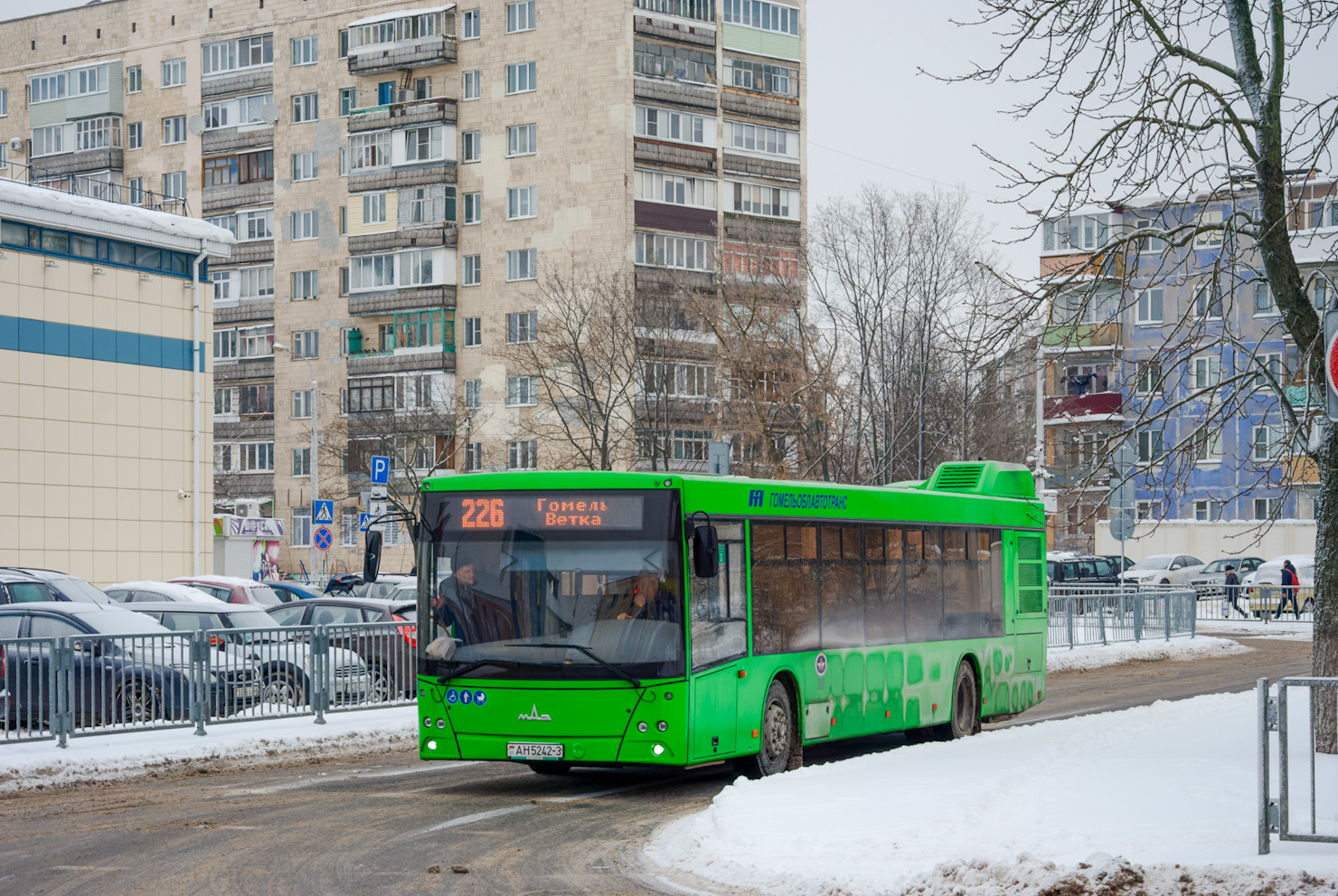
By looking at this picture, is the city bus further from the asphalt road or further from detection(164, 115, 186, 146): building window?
detection(164, 115, 186, 146): building window

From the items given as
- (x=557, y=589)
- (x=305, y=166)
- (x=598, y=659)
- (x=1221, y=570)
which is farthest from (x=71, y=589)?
(x=305, y=166)

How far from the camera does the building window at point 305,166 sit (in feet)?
265

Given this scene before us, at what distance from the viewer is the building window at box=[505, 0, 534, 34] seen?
246 feet

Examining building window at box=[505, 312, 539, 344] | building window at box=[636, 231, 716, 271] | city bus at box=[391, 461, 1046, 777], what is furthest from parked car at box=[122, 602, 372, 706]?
building window at box=[505, 312, 539, 344]

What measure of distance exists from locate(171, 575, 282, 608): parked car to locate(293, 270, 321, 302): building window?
49.7 metres

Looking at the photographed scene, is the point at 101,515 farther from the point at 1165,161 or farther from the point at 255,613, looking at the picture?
the point at 1165,161

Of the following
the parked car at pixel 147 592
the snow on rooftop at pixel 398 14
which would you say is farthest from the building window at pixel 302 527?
the parked car at pixel 147 592

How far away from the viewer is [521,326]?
243 feet

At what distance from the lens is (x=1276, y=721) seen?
9.30 m

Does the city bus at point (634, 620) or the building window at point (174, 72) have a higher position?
the building window at point (174, 72)

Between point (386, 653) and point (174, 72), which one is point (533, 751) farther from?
point (174, 72)

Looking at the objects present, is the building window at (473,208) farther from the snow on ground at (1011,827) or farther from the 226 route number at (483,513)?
the snow on ground at (1011,827)

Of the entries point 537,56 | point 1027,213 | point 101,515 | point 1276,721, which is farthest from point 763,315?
point 1276,721

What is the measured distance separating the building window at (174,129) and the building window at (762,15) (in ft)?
95.2
